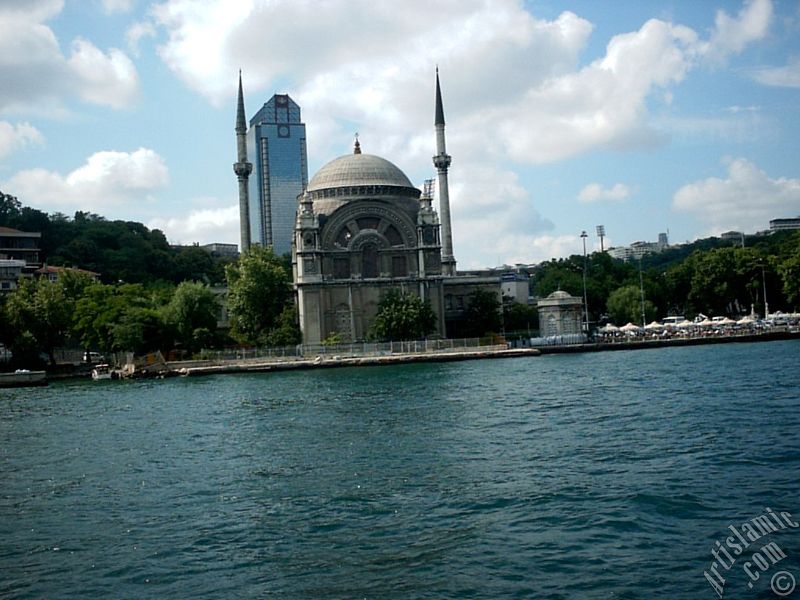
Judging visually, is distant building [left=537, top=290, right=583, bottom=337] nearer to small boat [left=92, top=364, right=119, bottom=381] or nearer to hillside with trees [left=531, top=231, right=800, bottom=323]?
hillside with trees [left=531, top=231, right=800, bottom=323]

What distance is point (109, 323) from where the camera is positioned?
2218 inches

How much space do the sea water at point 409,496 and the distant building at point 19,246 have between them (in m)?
58.7

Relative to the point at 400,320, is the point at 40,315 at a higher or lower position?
higher

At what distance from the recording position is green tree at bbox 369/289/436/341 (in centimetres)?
5816

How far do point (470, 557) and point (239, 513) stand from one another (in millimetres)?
4596

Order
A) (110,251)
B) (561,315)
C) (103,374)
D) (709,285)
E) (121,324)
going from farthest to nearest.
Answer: (110,251), (709,285), (561,315), (121,324), (103,374)

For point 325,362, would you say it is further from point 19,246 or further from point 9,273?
point 19,246

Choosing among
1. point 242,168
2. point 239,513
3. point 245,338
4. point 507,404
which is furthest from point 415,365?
point 239,513

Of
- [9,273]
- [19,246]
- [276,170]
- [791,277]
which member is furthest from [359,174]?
[276,170]

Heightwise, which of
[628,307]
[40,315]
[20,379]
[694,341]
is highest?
[40,315]

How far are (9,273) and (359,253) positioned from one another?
103ft

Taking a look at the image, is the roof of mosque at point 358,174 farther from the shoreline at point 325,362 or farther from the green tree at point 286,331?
the shoreline at point 325,362

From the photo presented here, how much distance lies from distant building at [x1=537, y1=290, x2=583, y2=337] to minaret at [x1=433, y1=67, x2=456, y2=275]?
36.9ft

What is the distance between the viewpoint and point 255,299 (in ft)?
209
